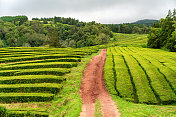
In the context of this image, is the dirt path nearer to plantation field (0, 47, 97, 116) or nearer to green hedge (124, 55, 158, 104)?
plantation field (0, 47, 97, 116)

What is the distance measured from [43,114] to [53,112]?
3.70 feet

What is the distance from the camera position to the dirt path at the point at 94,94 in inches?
516

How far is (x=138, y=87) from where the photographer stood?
19.0m

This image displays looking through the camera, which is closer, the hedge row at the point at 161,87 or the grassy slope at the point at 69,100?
the grassy slope at the point at 69,100

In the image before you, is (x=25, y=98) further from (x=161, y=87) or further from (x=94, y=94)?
(x=161, y=87)

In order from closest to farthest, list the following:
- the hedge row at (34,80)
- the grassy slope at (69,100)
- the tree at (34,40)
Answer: the grassy slope at (69,100), the hedge row at (34,80), the tree at (34,40)

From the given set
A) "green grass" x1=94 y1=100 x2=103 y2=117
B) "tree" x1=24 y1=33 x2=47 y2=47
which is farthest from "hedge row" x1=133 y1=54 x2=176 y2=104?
"tree" x1=24 y1=33 x2=47 y2=47

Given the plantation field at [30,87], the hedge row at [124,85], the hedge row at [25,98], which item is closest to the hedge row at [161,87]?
the hedge row at [124,85]

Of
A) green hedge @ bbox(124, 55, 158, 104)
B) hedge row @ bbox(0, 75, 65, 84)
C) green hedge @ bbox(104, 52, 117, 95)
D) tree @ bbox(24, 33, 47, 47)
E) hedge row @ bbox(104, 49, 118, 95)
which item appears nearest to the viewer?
green hedge @ bbox(124, 55, 158, 104)

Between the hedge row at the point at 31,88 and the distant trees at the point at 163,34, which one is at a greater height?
the distant trees at the point at 163,34

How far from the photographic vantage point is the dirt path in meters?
13.1

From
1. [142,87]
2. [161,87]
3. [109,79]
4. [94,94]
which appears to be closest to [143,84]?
[142,87]

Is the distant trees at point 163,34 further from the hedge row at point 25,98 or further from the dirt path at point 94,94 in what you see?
the hedge row at point 25,98

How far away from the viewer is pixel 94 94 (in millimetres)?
17422
